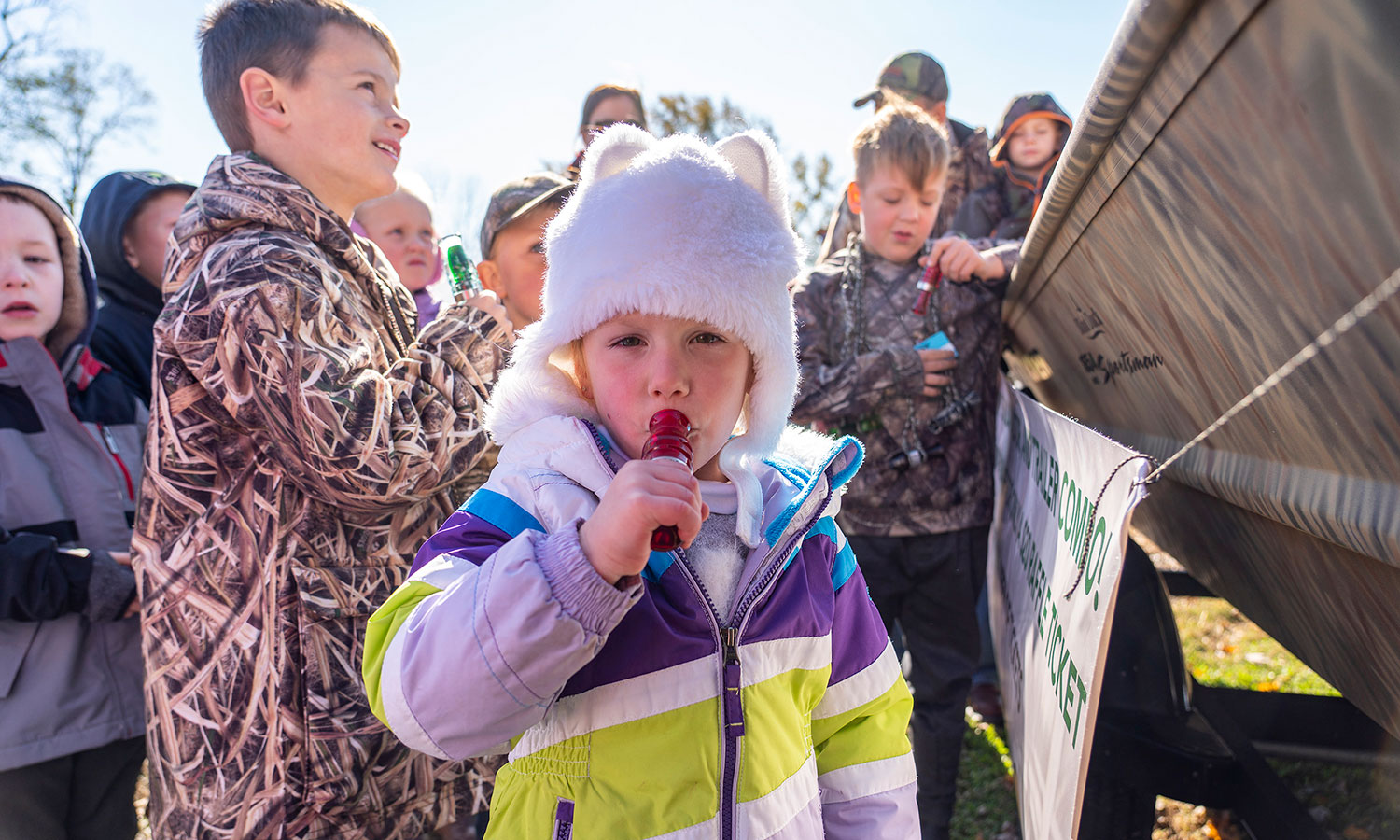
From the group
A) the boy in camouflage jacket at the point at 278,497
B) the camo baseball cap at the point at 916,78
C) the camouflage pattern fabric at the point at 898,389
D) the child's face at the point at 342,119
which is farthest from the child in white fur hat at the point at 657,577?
the camo baseball cap at the point at 916,78

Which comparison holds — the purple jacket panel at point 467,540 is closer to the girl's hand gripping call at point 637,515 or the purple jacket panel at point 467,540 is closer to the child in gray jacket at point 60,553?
the girl's hand gripping call at point 637,515

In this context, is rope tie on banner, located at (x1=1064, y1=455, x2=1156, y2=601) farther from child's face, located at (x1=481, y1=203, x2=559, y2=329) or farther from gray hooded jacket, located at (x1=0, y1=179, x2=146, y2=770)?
gray hooded jacket, located at (x1=0, y1=179, x2=146, y2=770)

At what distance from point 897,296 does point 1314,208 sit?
201cm

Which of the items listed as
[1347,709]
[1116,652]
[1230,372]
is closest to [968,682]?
[1116,652]

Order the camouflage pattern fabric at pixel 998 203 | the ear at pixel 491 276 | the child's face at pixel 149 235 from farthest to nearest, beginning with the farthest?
the camouflage pattern fabric at pixel 998 203
the child's face at pixel 149 235
the ear at pixel 491 276

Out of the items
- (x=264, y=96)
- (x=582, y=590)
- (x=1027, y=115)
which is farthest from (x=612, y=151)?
(x=1027, y=115)

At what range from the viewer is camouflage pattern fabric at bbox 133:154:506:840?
1752 millimetres

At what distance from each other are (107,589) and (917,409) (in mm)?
2600

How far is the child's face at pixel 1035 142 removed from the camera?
15.0 ft

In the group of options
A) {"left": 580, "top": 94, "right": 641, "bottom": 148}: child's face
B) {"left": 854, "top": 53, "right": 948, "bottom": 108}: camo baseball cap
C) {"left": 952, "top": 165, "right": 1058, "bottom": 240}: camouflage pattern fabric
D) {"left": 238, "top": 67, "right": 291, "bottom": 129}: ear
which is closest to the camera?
{"left": 238, "top": 67, "right": 291, "bottom": 129}: ear

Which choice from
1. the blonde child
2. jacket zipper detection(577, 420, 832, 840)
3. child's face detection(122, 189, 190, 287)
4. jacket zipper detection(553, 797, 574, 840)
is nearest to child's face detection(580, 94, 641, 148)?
the blonde child

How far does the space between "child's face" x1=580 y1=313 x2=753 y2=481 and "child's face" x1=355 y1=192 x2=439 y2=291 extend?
285cm

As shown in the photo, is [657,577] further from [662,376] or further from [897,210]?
[897,210]

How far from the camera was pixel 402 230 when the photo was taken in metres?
3.99
